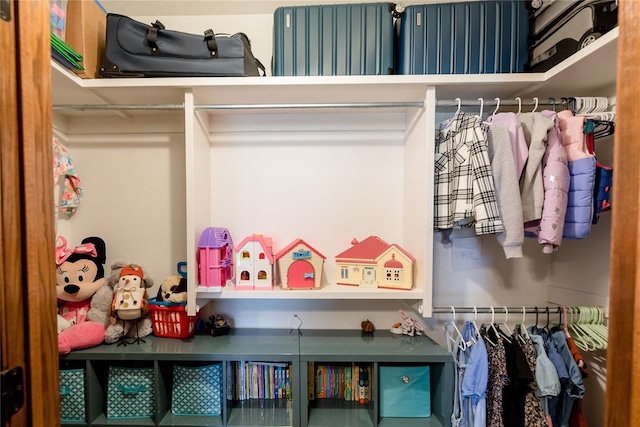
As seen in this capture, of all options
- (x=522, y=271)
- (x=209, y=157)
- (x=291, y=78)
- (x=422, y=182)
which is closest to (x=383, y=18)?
(x=291, y=78)

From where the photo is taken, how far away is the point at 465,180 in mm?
1089

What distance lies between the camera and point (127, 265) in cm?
137

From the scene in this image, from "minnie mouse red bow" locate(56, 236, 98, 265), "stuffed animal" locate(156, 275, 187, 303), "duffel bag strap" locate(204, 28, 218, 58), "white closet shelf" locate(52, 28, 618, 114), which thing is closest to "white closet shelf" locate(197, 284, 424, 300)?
"stuffed animal" locate(156, 275, 187, 303)

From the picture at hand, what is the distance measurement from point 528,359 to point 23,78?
1.72 metres

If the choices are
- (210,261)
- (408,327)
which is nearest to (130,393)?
(210,261)

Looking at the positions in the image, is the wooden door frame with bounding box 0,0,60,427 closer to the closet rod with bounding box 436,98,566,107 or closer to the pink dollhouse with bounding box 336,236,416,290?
the pink dollhouse with bounding box 336,236,416,290

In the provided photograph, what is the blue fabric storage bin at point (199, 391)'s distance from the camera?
122 centimetres

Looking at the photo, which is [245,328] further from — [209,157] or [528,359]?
[528,359]

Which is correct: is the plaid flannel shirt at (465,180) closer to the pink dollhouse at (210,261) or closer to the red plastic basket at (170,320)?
the pink dollhouse at (210,261)

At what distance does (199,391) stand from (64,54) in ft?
4.68

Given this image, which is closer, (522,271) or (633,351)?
(633,351)

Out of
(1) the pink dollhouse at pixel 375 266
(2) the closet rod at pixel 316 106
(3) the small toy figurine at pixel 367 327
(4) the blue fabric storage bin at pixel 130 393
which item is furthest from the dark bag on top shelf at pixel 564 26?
(4) the blue fabric storage bin at pixel 130 393

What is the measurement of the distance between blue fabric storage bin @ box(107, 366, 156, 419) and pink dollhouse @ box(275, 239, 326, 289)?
71cm

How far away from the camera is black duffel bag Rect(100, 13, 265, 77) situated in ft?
3.80
